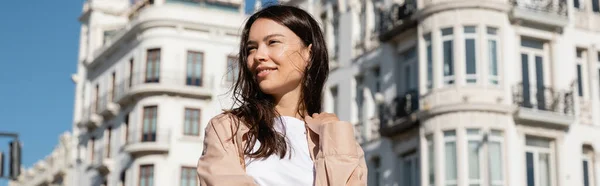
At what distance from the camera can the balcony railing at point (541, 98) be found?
34719mm

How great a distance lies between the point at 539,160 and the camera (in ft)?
114

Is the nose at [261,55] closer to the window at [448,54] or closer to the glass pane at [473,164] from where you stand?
the glass pane at [473,164]

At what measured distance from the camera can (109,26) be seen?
5891cm

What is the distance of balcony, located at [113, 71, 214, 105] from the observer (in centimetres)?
5016

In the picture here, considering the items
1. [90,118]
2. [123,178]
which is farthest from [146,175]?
[90,118]

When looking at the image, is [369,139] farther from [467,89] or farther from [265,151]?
[265,151]

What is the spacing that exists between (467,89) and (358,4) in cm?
794

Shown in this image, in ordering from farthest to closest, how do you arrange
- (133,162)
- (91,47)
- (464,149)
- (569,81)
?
(91,47) → (133,162) → (569,81) → (464,149)

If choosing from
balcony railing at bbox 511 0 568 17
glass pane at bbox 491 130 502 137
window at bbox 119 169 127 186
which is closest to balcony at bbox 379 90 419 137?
glass pane at bbox 491 130 502 137

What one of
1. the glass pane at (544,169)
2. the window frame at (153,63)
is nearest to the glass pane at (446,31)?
the glass pane at (544,169)

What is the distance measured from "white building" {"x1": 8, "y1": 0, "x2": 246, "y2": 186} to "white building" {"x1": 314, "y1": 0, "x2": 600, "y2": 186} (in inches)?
509

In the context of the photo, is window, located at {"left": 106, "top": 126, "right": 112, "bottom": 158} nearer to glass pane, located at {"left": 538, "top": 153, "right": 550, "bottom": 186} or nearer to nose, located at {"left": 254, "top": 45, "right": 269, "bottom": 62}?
glass pane, located at {"left": 538, "top": 153, "right": 550, "bottom": 186}

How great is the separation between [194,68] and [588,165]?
807 inches

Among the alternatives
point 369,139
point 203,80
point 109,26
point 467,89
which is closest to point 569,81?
point 467,89
